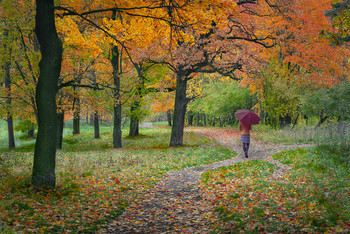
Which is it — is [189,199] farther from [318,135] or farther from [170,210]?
[318,135]

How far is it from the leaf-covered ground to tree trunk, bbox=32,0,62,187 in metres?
0.62

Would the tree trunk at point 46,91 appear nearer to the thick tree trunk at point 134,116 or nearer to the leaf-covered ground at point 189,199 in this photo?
the leaf-covered ground at point 189,199

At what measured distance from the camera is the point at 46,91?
271 inches

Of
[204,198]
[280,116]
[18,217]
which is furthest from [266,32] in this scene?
[18,217]

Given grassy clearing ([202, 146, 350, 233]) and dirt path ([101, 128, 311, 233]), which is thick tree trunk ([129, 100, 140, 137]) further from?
grassy clearing ([202, 146, 350, 233])

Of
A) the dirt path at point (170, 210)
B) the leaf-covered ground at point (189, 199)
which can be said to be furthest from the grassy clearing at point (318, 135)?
the dirt path at point (170, 210)

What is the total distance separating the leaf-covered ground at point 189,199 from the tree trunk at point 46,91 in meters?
0.62

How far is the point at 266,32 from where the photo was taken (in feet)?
62.0

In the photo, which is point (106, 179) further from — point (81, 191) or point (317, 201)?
point (317, 201)

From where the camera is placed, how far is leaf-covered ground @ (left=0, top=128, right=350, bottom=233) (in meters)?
5.19

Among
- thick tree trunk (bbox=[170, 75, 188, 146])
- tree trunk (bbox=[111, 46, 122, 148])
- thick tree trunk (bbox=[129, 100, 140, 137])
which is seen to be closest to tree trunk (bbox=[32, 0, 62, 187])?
tree trunk (bbox=[111, 46, 122, 148])

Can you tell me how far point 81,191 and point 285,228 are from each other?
5.55 meters

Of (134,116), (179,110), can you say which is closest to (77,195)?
(179,110)

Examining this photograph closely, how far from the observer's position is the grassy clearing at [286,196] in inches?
199
